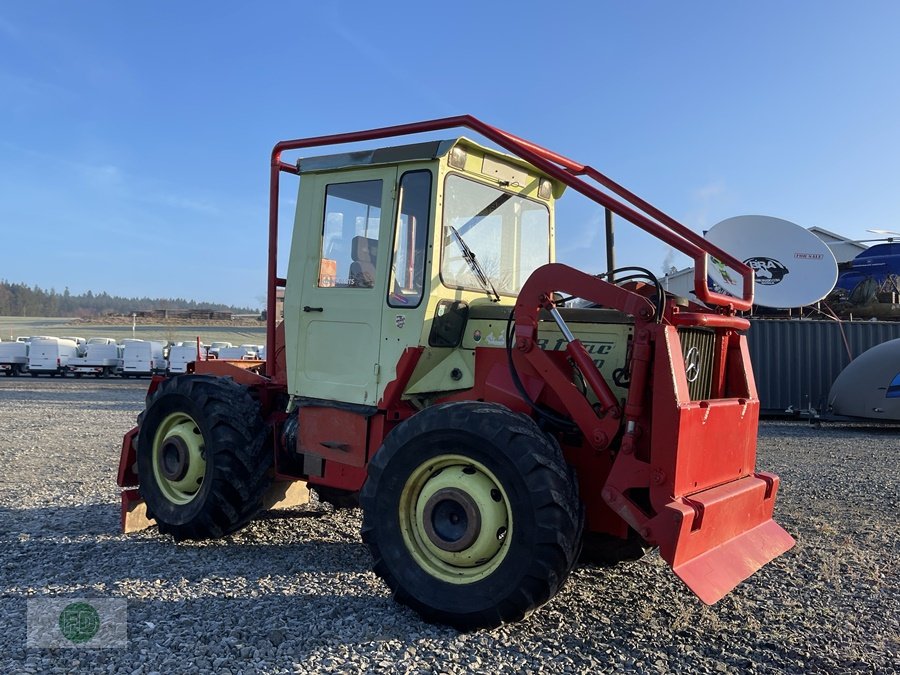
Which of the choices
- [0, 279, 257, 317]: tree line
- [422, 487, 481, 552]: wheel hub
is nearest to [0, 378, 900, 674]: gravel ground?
[422, 487, 481, 552]: wheel hub

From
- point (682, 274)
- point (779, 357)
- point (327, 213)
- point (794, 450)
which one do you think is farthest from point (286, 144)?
point (682, 274)

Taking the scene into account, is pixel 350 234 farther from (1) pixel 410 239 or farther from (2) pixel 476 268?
(2) pixel 476 268

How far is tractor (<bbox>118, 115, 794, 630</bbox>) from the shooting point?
3945mm

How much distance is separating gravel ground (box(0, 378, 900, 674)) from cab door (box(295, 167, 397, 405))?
134 centimetres

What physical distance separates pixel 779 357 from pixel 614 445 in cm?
1585

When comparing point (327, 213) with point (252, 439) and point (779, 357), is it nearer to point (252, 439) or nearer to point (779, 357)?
point (252, 439)

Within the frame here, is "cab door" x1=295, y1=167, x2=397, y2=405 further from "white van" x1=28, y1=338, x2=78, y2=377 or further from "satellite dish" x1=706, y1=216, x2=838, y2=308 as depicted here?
"white van" x1=28, y1=338, x2=78, y2=377

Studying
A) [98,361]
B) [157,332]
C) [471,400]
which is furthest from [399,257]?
Answer: [157,332]

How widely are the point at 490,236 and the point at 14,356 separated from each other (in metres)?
33.4

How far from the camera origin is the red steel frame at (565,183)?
14.1ft

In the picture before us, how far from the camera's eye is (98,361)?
32.4 metres

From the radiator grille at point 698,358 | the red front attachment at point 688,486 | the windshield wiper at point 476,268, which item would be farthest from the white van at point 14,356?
the red front attachment at point 688,486

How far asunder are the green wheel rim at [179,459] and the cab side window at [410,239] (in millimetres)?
2078

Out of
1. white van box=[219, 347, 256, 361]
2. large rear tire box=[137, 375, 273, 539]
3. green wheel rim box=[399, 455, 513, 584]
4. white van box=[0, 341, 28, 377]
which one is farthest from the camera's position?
white van box=[0, 341, 28, 377]
